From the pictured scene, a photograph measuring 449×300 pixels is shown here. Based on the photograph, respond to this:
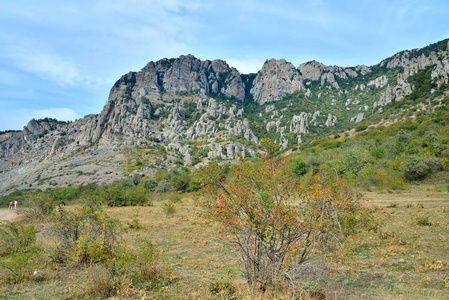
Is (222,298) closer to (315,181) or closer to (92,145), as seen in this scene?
(315,181)

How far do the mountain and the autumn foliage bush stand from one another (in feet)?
211

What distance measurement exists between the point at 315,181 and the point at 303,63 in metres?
215

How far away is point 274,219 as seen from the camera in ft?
14.5

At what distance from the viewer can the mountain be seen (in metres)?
85.9

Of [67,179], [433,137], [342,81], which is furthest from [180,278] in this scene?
[342,81]

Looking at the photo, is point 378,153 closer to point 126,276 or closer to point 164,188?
point 164,188

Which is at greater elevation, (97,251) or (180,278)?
(97,251)

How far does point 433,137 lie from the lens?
35844 millimetres

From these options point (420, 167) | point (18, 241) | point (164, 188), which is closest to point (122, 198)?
point (164, 188)

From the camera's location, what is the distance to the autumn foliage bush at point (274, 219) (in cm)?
447

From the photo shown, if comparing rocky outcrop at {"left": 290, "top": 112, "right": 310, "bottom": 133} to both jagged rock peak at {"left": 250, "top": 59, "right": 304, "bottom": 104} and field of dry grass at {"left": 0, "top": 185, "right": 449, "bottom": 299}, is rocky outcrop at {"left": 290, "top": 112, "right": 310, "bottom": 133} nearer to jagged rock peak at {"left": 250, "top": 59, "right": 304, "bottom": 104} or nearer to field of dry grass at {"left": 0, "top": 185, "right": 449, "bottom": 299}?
jagged rock peak at {"left": 250, "top": 59, "right": 304, "bottom": 104}

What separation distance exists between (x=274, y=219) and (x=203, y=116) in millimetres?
129858

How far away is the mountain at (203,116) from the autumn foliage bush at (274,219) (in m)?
64.5

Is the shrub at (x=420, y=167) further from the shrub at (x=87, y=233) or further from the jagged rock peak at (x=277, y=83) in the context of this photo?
the jagged rock peak at (x=277, y=83)
